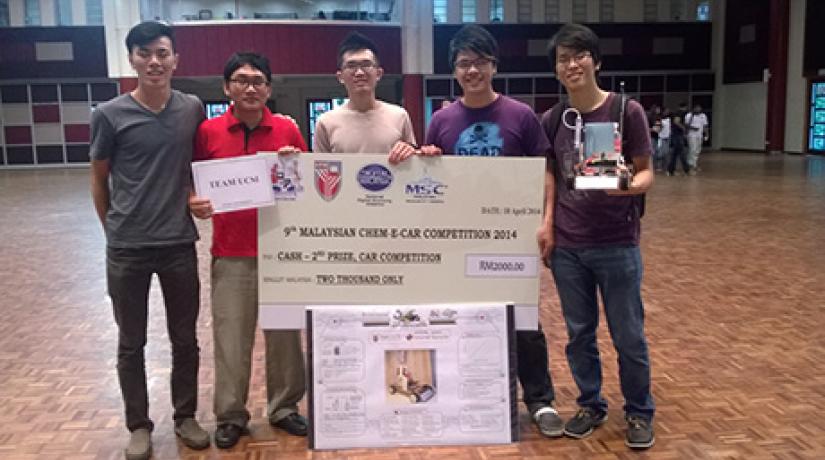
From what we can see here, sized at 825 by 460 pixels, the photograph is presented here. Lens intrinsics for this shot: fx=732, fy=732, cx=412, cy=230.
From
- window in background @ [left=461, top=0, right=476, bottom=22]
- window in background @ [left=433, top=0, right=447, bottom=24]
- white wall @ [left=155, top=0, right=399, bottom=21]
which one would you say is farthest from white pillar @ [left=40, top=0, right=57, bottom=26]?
window in background @ [left=461, top=0, right=476, bottom=22]

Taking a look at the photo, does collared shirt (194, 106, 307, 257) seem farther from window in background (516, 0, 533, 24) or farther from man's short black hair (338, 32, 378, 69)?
window in background (516, 0, 533, 24)

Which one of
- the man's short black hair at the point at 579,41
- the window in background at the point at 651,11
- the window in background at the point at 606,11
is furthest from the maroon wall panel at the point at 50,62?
the man's short black hair at the point at 579,41

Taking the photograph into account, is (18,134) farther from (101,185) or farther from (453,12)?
(101,185)

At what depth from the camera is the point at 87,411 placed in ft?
13.5

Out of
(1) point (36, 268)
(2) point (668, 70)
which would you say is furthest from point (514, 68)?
(1) point (36, 268)

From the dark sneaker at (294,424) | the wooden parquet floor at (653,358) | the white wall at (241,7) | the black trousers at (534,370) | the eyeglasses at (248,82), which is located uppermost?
the white wall at (241,7)

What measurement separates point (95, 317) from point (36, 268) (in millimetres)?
2666

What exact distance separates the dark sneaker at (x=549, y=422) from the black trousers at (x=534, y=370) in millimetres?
44

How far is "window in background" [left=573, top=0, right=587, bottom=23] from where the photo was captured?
27203mm

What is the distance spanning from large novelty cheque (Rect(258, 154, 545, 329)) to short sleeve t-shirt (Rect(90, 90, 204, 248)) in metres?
0.43

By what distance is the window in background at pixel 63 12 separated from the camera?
25.1m

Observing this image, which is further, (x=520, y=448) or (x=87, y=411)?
(x=87, y=411)

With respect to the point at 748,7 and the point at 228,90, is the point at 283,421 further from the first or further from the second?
the point at 748,7

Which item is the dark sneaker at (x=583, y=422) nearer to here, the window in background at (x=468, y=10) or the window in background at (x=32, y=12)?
the window in background at (x=468, y=10)
